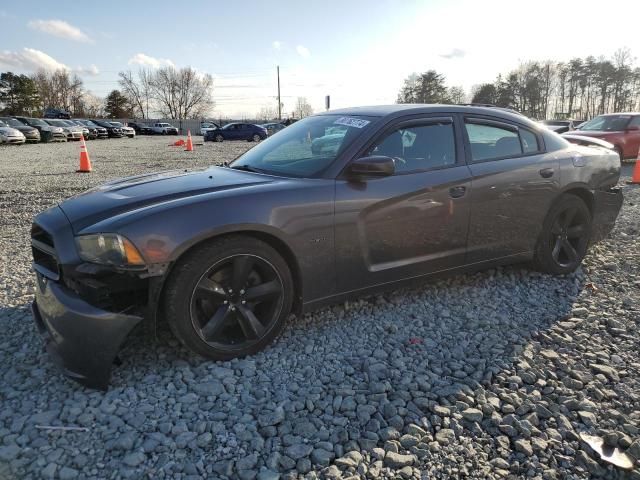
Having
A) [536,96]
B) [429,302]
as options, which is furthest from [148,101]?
[429,302]

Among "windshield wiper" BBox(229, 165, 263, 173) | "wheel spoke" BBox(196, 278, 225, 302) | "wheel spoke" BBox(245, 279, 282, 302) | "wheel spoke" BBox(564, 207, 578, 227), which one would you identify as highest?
"windshield wiper" BBox(229, 165, 263, 173)

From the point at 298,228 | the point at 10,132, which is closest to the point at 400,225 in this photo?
the point at 298,228

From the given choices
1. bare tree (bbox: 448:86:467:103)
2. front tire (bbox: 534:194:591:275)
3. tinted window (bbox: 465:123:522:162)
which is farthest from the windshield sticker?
bare tree (bbox: 448:86:467:103)

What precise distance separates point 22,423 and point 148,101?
4123 inches

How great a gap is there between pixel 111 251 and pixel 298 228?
108 cm

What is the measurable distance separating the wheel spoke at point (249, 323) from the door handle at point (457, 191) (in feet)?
5.63

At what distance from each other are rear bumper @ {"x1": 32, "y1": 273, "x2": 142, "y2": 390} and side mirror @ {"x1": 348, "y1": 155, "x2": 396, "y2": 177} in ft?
5.24

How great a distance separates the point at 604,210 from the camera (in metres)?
4.57

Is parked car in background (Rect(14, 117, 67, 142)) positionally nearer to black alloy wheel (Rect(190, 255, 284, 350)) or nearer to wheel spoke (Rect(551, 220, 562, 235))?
black alloy wheel (Rect(190, 255, 284, 350))

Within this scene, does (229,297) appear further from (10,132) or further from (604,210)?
(10,132)

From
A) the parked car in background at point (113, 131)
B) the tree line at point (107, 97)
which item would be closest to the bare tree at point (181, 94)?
the tree line at point (107, 97)

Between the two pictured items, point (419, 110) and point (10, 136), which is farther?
point (10, 136)

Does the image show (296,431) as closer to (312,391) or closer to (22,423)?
(312,391)

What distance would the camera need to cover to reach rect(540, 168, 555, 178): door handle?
158 inches
